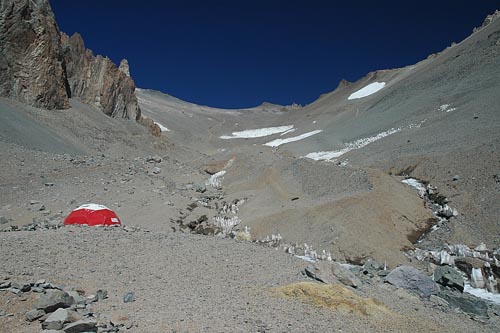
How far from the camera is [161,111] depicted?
9369 centimetres

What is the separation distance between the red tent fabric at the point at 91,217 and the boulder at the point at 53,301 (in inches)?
251

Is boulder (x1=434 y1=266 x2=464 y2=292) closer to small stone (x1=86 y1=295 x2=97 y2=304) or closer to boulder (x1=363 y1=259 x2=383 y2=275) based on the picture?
→ boulder (x1=363 y1=259 x2=383 y2=275)

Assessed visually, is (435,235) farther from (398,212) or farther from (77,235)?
(77,235)

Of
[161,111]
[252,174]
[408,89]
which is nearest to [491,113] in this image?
[252,174]

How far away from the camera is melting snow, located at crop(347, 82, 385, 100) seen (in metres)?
80.4

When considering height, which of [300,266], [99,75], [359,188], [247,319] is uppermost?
[99,75]

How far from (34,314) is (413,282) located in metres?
7.25

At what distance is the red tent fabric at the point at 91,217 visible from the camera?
11.8 meters

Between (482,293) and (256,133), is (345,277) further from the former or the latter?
(256,133)

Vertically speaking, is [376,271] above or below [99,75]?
below

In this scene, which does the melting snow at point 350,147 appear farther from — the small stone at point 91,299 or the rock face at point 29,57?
the small stone at point 91,299

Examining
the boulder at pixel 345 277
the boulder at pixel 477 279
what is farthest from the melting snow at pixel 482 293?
the boulder at pixel 345 277

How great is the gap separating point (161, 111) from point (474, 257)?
87.6 m

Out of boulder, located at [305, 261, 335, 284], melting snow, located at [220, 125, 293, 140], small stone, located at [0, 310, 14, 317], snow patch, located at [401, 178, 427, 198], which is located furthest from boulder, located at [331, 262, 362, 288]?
melting snow, located at [220, 125, 293, 140]
